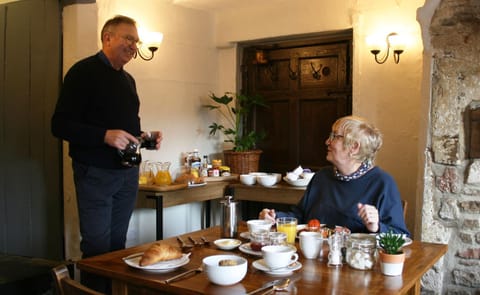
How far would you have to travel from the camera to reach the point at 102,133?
8.07ft

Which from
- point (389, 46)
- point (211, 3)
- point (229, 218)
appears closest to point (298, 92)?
point (389, 46)

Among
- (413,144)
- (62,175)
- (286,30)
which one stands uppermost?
(286,30)

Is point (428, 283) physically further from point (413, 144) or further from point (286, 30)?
point (286, 30)

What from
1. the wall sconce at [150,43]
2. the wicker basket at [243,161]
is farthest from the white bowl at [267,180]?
the wall sconce at [150,43]

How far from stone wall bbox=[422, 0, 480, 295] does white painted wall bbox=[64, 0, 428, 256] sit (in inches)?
25.4

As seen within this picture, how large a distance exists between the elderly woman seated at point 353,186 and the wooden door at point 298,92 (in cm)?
212

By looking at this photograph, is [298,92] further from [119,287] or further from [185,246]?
[119,287]

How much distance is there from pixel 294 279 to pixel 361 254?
0.26 meters

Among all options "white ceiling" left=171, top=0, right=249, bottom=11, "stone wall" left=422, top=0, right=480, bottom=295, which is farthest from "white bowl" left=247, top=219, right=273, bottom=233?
"white ceiling" left=171, top=0, right=249, bottom=11

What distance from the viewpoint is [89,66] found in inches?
102

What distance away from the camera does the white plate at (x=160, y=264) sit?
1590mm

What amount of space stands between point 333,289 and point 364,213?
20.4 inches

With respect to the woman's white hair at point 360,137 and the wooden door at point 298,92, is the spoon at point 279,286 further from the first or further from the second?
the wooden door at point 298,92

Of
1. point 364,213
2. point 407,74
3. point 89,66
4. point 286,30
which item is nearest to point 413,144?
point 407,74
